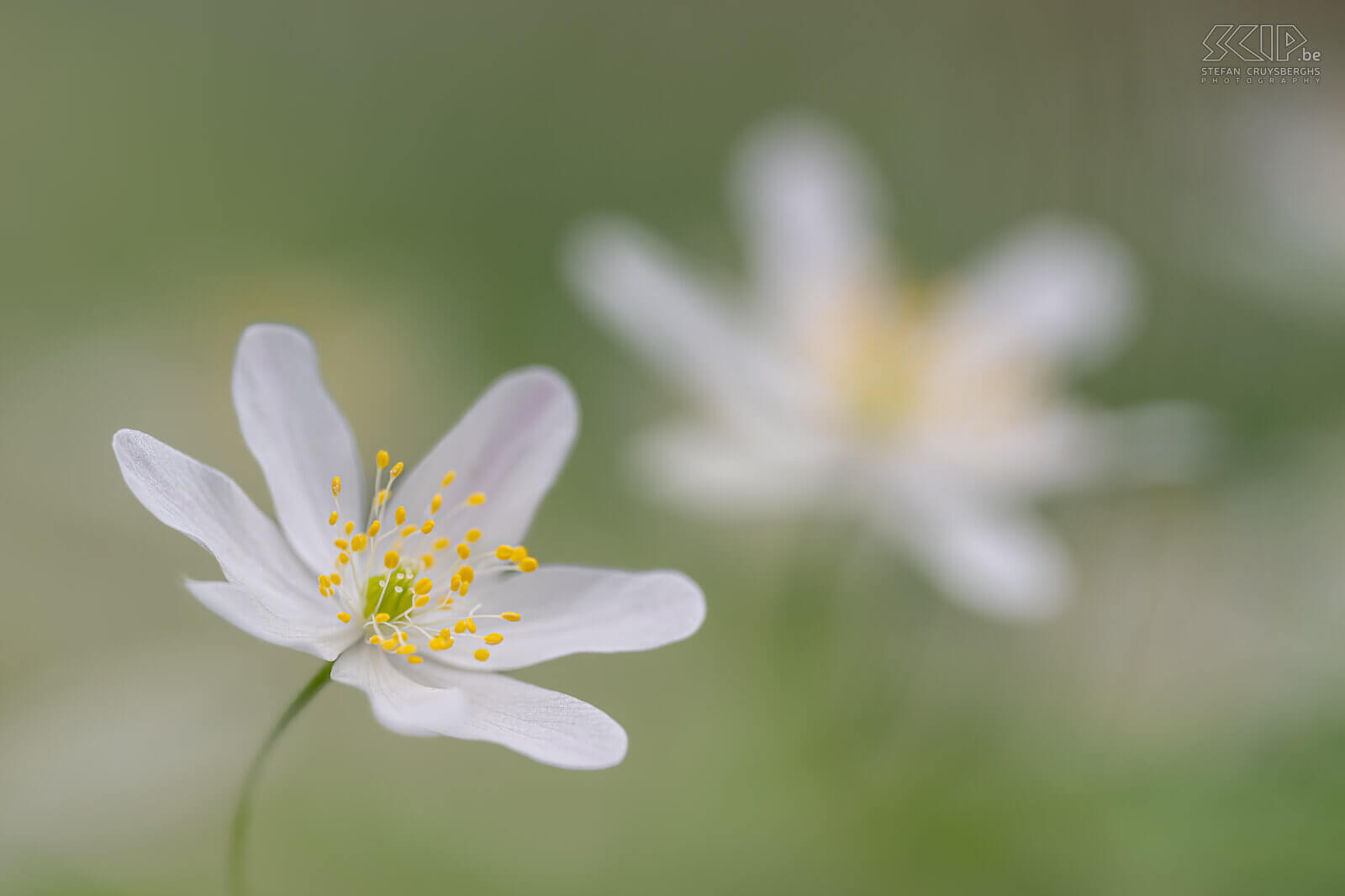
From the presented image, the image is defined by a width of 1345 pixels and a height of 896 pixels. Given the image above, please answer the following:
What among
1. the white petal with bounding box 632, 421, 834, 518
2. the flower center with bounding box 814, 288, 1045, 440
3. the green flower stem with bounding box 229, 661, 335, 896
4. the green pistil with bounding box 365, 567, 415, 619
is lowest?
the green flower stem with bounding box 229, 661, 335, 896

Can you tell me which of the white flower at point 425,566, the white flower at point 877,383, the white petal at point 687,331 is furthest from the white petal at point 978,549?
the white flower at point 425,566

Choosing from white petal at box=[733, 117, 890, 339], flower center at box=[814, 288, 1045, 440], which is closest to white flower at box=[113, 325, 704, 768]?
flower center at box=[814, 288, 1045, 440]

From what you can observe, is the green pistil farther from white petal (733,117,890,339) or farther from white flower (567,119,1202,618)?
white petal (733,117,890,339)

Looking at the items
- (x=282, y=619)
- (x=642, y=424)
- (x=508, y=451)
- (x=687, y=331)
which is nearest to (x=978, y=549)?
(x=687, y=331)

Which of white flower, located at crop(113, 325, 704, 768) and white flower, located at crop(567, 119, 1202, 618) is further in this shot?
white flower, located at crop(567, 119, 1202, 618)

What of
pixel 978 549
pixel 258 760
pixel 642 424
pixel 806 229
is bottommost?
pixel 258 760

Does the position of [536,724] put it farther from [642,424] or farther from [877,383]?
[642,424]

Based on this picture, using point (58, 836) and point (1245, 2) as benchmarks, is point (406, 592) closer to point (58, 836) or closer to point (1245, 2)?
point (58, 836)

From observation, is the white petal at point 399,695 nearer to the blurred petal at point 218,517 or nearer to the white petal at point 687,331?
the blurred petal at point 218,517
